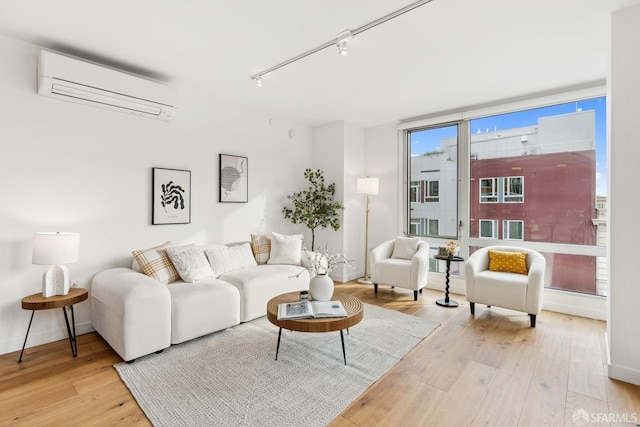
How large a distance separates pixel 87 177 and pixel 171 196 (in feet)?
2.70

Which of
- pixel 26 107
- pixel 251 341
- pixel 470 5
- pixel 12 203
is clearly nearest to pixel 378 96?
pixel 470 5

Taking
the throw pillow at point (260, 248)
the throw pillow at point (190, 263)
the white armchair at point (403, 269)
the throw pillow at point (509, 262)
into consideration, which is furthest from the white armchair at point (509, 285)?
the throw pillow at point (190, 263)

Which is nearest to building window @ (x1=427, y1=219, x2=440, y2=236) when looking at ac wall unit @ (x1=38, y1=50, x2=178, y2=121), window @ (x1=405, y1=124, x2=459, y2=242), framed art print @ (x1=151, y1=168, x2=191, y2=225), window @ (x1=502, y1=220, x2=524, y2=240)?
window @ (x1=405, y1=124, x2=459, y2=242)

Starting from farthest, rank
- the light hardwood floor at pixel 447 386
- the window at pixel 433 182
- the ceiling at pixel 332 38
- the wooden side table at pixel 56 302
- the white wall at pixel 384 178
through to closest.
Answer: the white wall at pixel 384 178 < the window at pixel 433 182 < the wooden side table at pixel 56 302 < the ceiling at pixel 332 38 < the light hardwood floor at pixel 447 386

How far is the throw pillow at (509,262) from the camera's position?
3.60 metres

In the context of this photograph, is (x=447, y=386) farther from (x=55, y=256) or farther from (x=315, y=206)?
(x=315, y=206)

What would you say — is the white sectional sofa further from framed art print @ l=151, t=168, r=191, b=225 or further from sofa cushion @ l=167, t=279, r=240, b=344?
framed art print @ l=151, t=168, r=191, b=225

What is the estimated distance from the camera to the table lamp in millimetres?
2504

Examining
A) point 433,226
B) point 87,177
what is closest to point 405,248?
point 433,226

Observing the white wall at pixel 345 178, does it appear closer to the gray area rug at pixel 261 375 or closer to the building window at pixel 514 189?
the gray area rug at pixel 261 375

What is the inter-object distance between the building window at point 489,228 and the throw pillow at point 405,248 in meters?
0.90

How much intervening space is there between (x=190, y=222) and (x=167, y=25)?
218cm

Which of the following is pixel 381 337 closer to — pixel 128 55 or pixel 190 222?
pixel 190 222

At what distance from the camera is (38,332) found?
2.79m
